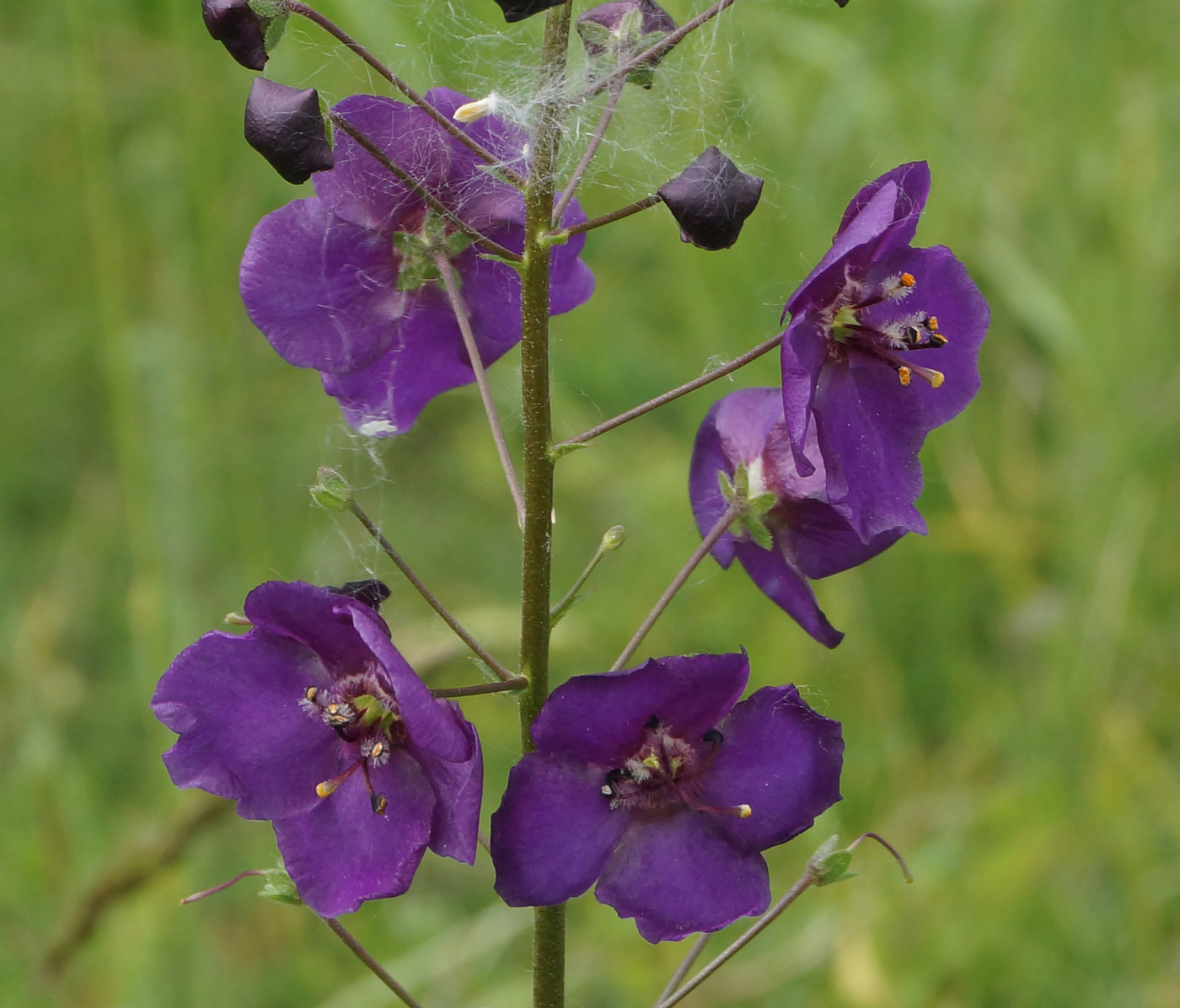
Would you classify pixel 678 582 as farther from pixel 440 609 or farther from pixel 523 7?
pixel 523 7

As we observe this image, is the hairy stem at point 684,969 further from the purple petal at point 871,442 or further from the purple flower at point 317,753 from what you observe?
the purple petal at point 871,442

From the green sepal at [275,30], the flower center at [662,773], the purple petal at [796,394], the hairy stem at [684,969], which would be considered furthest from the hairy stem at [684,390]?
the hairy stem at [684,969]

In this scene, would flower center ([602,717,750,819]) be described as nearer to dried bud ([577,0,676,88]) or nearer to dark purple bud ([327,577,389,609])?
dark purple bud ([327,577,389,609])

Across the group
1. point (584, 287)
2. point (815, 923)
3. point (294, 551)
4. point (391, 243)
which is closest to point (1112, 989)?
point (815, 923)

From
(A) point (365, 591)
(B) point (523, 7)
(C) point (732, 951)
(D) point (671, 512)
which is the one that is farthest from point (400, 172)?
(D) point (671, 512)

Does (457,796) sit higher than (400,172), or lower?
lower

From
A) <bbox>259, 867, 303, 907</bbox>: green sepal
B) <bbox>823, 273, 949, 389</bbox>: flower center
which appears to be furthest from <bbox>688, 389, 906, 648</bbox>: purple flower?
<bbox>259, 867, 303, 907</bbox>: green sepal
